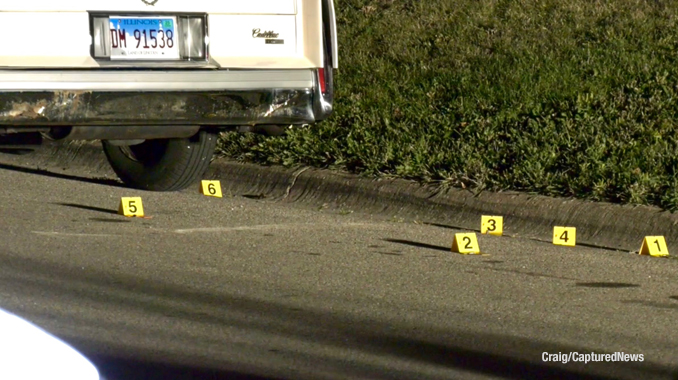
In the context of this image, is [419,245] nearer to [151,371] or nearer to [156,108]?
[156,108]

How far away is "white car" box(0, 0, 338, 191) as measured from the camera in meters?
5.93

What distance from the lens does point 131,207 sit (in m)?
6.92

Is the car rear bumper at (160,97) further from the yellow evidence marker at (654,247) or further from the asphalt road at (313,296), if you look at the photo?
the yellow evidence marker at (654,247)

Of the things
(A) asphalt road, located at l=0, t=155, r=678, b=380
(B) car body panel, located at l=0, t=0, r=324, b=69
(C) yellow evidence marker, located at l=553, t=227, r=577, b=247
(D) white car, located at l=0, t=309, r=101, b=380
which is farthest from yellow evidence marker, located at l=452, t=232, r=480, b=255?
(D) white car, located at l=0, t=309, r=101, b=380

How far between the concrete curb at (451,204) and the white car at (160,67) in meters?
1.09

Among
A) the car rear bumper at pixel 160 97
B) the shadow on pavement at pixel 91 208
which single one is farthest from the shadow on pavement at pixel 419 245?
the shadow on pavement at pixel 91 208

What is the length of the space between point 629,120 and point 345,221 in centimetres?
208

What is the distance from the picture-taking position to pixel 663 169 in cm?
723

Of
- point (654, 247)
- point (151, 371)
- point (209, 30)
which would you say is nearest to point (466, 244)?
point (654, 247)

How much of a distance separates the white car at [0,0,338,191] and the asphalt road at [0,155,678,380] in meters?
0.59

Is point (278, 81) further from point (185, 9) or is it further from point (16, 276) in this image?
point (16, 276)

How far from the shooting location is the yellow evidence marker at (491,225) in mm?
6883

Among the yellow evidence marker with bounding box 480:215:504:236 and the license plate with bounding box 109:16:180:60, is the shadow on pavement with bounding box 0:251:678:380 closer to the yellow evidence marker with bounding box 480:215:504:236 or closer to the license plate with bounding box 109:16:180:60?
the license plate with bounding box 109:16:180:60

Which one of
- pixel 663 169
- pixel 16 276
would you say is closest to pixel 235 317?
pixel 16 276
